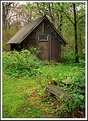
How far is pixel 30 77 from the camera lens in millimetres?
8000

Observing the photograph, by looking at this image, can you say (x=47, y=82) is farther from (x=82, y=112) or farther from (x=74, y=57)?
(x=74, y=57)

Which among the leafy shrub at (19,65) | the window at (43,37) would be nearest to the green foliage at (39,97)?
the leafy shrub at (19,65)

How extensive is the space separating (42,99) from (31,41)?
28.6ft

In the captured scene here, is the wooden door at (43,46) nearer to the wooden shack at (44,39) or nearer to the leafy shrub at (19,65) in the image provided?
the wooden shack at (44,39)

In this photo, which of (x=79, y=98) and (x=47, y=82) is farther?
(x=47, y=82)

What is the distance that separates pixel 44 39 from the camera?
13898 millimetres

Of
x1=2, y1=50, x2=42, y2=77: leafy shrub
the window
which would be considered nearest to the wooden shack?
the window

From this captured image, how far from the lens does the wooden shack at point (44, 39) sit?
13336mm

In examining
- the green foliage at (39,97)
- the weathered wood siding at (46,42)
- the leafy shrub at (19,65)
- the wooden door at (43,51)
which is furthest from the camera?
the wooden door at (43,51)

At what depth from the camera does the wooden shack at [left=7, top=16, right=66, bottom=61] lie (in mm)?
13336

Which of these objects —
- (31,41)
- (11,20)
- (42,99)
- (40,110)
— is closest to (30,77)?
(42,99)

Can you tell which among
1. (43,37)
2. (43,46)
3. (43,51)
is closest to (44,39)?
(43,37)

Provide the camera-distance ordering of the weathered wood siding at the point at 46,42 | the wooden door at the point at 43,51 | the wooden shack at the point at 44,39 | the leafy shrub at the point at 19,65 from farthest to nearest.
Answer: the wooden door at the point at 43,51, the weathered wood siding at the point at 46,42, the wooden shack at the point at 44,39, the leafy shrub at the point at 19,65

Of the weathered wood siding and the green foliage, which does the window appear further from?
the green foliage
